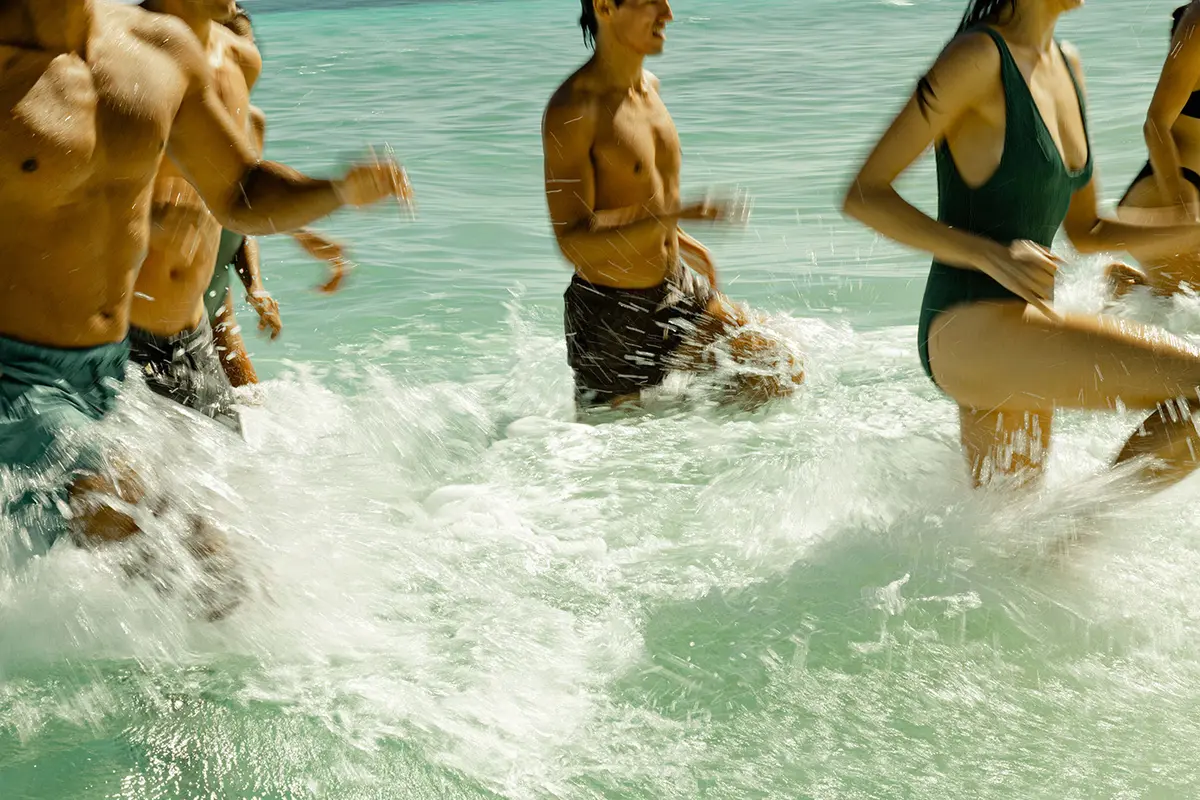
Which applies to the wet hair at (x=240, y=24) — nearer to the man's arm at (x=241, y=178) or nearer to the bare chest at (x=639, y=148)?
the bare chest at (x=639, y=148)

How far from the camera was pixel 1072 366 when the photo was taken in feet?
9.84

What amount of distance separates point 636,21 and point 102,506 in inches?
95.3

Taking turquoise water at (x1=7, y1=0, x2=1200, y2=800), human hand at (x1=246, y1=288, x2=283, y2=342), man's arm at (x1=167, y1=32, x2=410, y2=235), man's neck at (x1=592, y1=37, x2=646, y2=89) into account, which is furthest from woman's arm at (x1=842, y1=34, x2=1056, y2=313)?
human hand at (x1=246, y1=288, x2=283, y2=342)

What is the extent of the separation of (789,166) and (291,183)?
8140 millimetres

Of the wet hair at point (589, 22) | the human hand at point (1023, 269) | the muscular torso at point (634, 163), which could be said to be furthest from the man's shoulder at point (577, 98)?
the human hand at point (1023, 269)

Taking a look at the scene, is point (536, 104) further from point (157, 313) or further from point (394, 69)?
point (157, 313)

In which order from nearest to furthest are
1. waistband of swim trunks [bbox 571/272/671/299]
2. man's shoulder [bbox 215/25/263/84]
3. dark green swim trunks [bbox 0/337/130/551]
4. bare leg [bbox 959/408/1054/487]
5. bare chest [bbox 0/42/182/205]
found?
bare chest [bbox 0/42/182/205], dark green swim trunks [bbox 0/337/130/551], bare leg [bbox 959/408/1054/487], man's shoulder [bbox 215/25/263/84], waistband of swim trunks [bbox 571/272/671/299]

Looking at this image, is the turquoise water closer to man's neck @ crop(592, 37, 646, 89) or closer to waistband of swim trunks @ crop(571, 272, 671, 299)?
waistband of swim trunks @ crop(571, 272, 671, 299)

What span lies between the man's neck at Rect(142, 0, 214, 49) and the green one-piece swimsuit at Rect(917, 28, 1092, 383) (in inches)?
83.3

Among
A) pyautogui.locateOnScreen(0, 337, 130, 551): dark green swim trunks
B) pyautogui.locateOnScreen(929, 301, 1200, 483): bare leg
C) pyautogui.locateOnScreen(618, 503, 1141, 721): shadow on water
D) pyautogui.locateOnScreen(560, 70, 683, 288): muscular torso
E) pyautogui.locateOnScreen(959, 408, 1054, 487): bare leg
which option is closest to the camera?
pyautogui.locateOnScreen(0, 337, 130, 551): dark green swim trunks

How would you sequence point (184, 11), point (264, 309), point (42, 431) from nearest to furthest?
point (42, 431)
point (184, 11)
point (264, 309)

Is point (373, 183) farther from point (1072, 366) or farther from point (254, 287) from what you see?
point (254, 287)

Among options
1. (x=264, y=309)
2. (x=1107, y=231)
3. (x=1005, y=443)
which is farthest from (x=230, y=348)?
(x=1107, y=231)

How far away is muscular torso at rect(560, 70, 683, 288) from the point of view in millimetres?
4383
